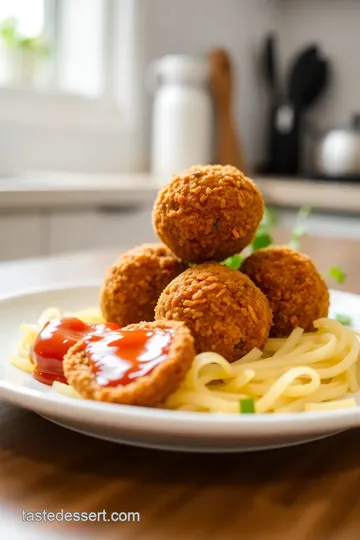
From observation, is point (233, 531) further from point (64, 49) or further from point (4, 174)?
point (64, 49)

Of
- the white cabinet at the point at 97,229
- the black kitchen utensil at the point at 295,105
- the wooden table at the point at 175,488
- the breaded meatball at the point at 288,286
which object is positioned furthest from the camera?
the black kitchen utensil at the point at 295,105

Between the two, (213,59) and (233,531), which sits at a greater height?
(213,59)

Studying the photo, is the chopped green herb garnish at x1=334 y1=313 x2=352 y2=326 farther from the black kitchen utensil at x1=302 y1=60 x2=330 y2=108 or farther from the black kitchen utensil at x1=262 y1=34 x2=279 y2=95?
the black kitchen utensil at x1=262 y1=34 x2=279 y2=95

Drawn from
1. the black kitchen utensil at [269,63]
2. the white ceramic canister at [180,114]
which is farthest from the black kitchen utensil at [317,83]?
the white ceramic canister at [180,114]

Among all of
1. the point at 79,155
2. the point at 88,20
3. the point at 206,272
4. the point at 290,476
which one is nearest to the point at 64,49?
the point at 88,20

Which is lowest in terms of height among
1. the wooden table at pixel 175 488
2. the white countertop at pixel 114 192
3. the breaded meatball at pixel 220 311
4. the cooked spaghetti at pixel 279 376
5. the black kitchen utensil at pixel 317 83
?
the white countertop at pixel 114 192

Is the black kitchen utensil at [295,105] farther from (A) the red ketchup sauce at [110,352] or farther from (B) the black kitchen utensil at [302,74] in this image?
(A) the red ketchup sauce at [110,352]

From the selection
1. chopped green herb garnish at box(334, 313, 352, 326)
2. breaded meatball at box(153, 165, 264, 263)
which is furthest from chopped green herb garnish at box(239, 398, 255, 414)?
chopped green herb garnish at box(334, 313, 352, 326)
